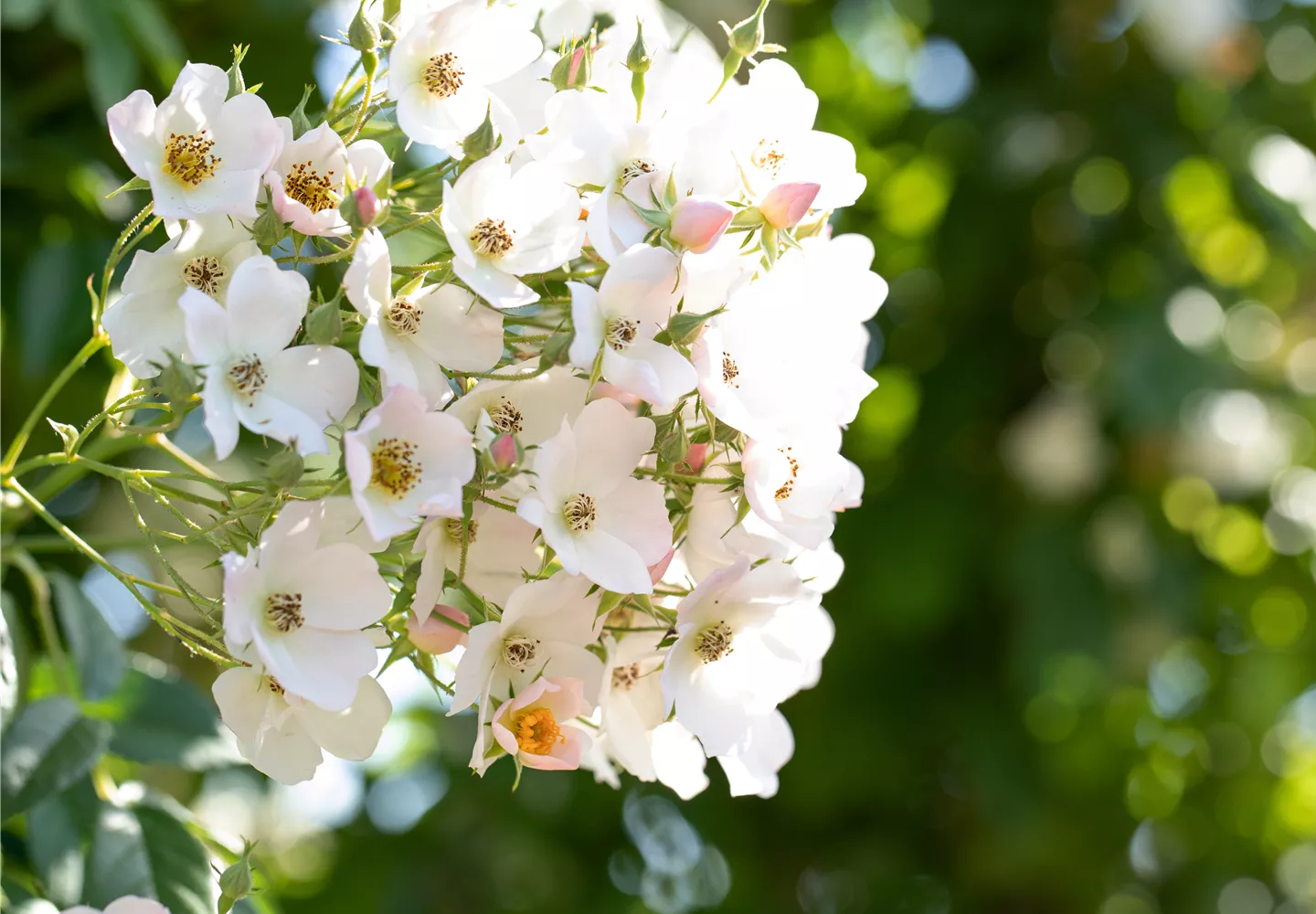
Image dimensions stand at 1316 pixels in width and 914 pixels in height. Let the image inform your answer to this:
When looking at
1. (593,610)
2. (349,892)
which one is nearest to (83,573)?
(349,892)

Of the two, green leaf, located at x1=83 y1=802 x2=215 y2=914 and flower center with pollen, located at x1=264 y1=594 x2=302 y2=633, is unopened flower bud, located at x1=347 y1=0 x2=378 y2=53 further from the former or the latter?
green leaf, located at x1=83 y1=802 x2=215 y2=914

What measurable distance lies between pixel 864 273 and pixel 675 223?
0.46 feet

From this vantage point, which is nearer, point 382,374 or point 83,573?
point 382,374

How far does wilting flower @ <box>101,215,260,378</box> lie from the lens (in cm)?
55

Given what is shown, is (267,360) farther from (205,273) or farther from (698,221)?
(698,221)

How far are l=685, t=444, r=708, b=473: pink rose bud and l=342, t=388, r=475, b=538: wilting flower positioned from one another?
0.12 m

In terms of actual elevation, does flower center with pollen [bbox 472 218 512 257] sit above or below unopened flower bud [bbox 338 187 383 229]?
below

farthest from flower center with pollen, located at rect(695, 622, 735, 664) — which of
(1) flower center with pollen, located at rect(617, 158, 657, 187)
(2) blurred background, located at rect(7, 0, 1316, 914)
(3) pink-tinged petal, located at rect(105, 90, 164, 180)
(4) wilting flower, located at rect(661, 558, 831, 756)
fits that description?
(2) blurred background, located at rect(7, 0, 1316, 914)

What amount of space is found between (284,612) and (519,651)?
0.11 m

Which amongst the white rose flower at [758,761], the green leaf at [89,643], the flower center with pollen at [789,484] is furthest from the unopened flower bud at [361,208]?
the green leaf at [89,643]

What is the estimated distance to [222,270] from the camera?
0.56 metres

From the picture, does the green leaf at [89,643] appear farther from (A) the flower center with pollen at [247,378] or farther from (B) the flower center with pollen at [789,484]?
(B) the flower center with pollen at [789,484]

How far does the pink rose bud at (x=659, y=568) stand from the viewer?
1.88ft

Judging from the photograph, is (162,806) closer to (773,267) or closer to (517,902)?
(773,267)
